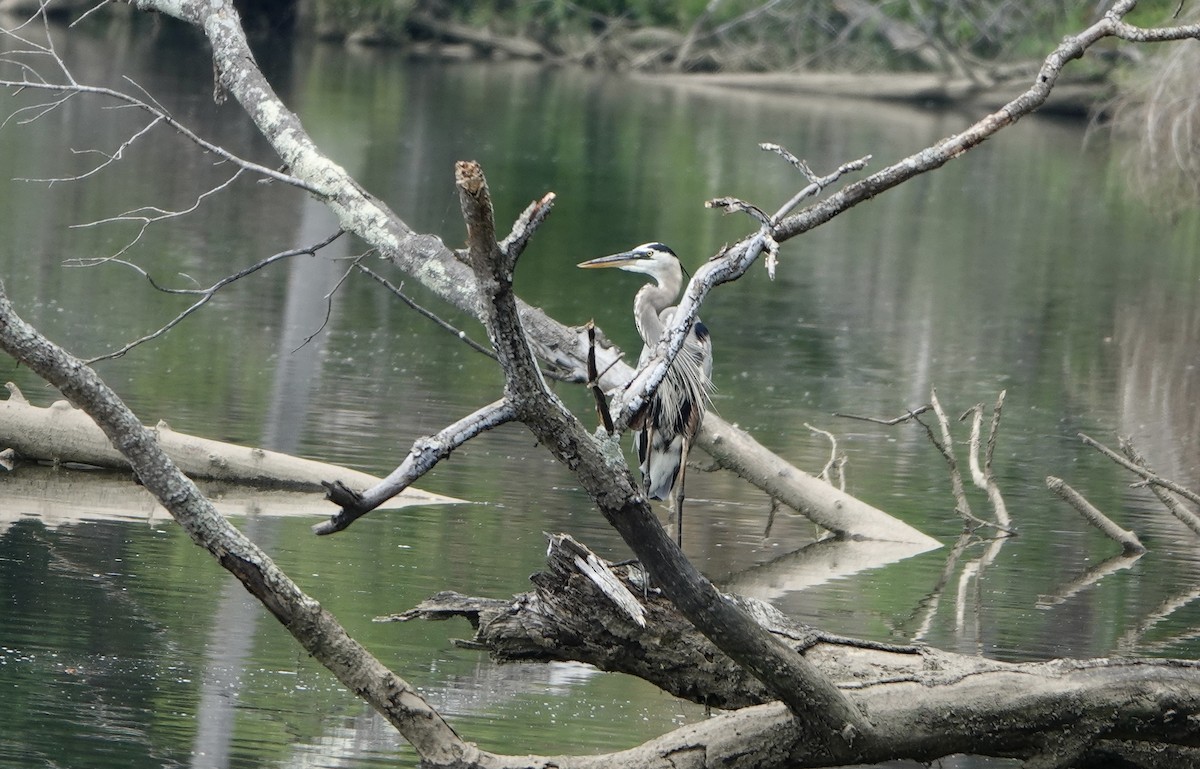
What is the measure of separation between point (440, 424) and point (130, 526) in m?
2.82

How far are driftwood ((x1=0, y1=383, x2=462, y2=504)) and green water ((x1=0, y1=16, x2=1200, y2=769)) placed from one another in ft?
0.77

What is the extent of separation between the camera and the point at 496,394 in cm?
1084

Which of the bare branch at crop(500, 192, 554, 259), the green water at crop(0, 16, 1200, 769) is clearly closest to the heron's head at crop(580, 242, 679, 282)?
the green water at crop(0, 16, 1200, 769)

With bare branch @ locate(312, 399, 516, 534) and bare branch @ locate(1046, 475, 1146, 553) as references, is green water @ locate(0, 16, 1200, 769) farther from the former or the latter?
bare branch @ locate(312, 399, 516, 534)

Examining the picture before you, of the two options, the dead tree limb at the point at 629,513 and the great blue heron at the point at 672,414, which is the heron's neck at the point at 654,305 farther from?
the dead tree limb at the point at 629,513

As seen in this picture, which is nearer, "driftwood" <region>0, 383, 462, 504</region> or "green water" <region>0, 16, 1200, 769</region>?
"green water" <region>0, 16, 1200, 769</region>

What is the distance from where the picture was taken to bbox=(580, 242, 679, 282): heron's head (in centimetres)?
673

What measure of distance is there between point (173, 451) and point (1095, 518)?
3.91m

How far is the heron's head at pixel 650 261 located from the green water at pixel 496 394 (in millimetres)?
1207

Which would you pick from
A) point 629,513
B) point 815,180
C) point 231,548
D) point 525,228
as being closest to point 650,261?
point 815,180

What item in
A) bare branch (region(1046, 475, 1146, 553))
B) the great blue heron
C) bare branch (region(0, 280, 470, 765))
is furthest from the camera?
bare branch (region(1046, 475, 1146, 553))

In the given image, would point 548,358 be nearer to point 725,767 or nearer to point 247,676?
point 247,676

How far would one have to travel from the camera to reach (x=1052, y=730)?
4.50 meters

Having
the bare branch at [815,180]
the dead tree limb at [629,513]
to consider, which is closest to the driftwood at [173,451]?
the bare branch at [815,180]
